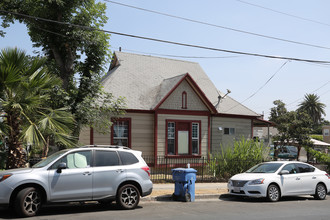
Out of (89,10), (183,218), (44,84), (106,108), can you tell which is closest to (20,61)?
(44,84)

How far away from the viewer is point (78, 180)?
30.2 feet

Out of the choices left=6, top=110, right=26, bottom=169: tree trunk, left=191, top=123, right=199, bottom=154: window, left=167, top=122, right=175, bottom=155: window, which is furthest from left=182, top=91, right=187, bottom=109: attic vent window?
left=6, top=110, right=26, bottom=169: tree trunk

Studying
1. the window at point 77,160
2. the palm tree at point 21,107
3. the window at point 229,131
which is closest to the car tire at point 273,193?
the window at point 77,160

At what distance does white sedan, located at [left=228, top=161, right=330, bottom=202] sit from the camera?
41.1 ft

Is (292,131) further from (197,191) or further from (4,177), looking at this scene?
(4,177)

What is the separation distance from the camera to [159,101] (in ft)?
62.7

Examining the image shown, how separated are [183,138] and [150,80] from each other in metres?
4.24

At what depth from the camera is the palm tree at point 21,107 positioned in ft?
35.8

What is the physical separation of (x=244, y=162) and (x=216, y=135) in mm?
3856

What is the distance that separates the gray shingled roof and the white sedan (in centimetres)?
758

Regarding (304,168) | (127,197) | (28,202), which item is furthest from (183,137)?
(28,202)

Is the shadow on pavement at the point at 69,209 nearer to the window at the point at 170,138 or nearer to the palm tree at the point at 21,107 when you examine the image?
the palm tree at the point at 21,107

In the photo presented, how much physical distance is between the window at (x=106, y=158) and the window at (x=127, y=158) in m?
0.16

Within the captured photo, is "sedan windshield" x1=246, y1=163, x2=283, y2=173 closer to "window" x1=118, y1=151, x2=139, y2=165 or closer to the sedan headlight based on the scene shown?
the sedan headlight
